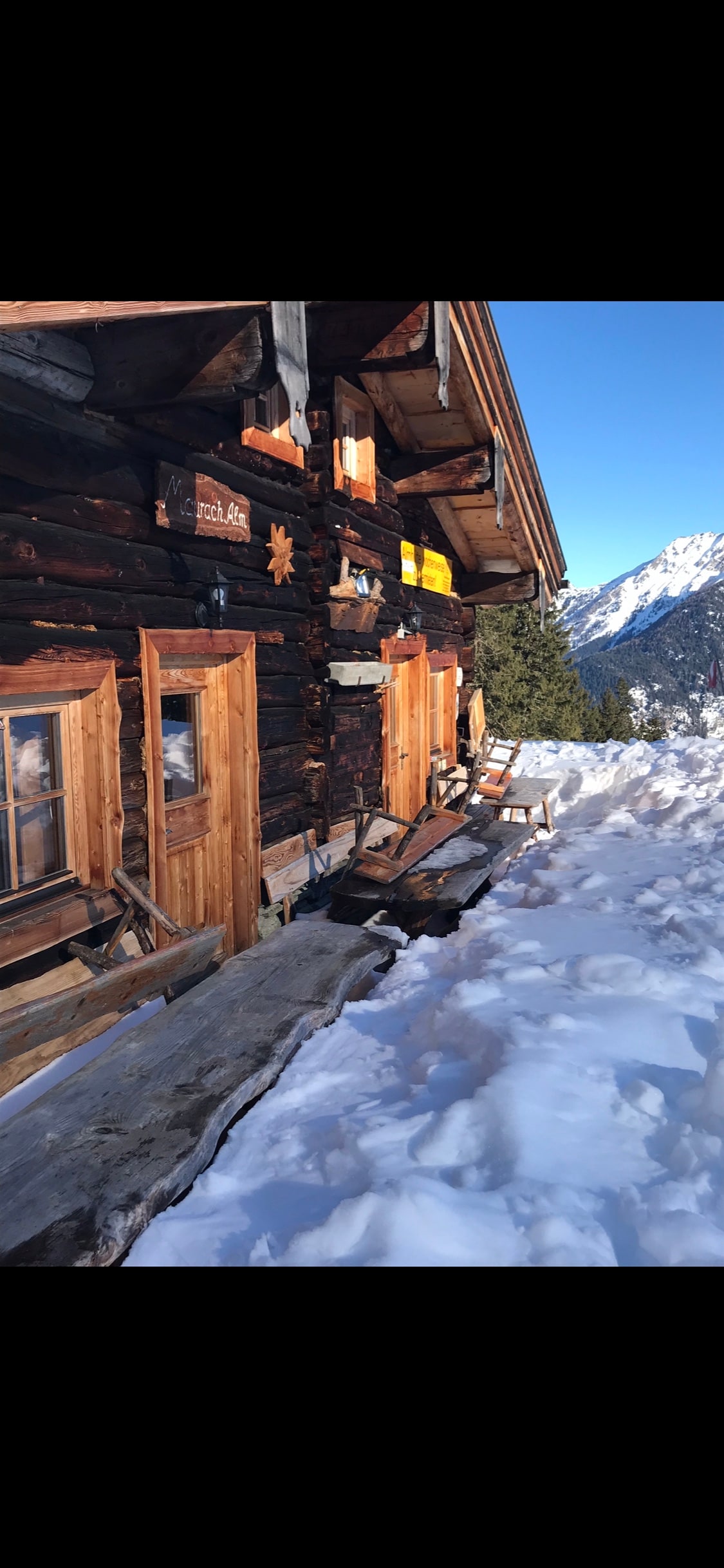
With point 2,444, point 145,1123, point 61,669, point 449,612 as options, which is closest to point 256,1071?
point 145,1123

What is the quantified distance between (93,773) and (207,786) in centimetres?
139

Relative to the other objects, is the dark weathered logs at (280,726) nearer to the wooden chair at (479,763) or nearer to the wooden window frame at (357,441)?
the wooden window frame at (357,441)

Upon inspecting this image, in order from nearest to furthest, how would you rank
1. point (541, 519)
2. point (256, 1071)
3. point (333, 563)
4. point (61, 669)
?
point (256, 1071) → point (61, 669) → point (333, 563) → point (541, 519)

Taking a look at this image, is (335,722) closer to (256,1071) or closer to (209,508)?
(209,508)

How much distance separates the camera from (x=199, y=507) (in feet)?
16.2

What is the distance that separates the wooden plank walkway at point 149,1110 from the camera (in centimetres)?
227

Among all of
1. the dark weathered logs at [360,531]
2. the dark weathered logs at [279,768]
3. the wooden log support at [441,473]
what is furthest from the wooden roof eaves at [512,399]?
the dark weathered logs at [279,768]

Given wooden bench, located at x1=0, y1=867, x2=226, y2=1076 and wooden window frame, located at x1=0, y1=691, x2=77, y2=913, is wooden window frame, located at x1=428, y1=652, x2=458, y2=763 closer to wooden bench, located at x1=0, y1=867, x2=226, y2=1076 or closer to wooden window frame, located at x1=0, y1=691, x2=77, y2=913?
wooden bench, located at x1=0, y1=867, x2=226, y2=1076

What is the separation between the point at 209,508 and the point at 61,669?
1.65 m

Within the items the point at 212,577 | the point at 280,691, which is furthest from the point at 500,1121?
the point at 280,691

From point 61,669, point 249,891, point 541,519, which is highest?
point 541,519

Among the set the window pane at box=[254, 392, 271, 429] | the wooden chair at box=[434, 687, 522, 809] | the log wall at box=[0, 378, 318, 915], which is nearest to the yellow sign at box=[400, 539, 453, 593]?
the wooden chair at box=[434, 687, 522, 809]

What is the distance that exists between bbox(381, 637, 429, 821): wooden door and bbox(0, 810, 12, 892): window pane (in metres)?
4.89

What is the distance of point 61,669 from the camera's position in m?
3.95
